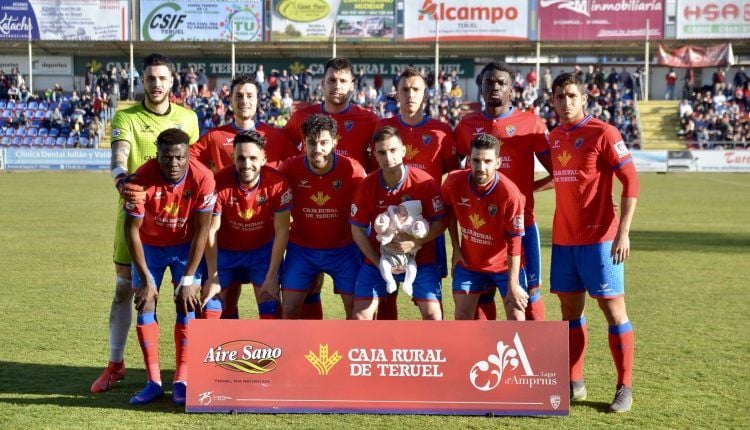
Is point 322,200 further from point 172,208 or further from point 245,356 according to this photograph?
point 245,356

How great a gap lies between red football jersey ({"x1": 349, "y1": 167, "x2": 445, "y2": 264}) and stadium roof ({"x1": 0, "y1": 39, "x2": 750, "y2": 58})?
37675mm

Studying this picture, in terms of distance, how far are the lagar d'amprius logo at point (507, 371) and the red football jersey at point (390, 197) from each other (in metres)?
1.12

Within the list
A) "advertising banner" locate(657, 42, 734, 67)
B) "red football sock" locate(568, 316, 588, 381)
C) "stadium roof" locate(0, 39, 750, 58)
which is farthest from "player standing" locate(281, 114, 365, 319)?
"advertising banner" locate(657, 42, 734, 67)

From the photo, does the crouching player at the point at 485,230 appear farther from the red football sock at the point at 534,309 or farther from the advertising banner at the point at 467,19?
the advertising banner at the point at 467,19

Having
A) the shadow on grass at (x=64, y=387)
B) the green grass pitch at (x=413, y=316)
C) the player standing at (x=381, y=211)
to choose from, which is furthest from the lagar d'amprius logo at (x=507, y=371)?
the shadow on grass at (x=64, y=387)

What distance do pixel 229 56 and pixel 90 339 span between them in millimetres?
39455

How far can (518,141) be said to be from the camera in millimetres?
6555

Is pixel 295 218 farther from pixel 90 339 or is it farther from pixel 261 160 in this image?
pixel 90 339

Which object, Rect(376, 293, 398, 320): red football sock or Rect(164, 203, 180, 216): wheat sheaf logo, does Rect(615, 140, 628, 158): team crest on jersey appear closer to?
Rect(376, 293, 398, 320): red football sock

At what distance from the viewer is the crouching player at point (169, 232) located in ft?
18.8

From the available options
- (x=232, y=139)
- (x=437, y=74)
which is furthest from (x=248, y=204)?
(x=437, y=74)

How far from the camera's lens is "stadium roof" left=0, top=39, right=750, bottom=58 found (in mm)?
43188

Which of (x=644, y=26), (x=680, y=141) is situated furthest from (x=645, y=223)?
A: (x=644, y=26)

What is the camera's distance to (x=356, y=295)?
624cm
